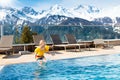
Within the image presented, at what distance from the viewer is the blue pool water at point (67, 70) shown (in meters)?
8.47

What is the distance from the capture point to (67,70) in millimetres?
9578

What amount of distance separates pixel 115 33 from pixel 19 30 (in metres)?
5.98

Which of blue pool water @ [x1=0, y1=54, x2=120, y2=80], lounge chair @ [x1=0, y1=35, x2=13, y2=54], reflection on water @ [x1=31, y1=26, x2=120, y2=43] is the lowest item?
blue pool water @ [x1=0, y1=54, x2=120, y2=80]

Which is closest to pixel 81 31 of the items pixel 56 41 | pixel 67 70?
pixel 56 41

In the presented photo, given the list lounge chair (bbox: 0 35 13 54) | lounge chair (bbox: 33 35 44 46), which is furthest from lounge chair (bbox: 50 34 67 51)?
lounge chair (bbox: 0 35 13 54)

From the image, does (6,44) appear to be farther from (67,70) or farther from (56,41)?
(67,70)

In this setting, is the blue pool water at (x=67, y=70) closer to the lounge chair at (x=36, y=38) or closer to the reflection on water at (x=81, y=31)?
the lounge chair at (x=36, y=38)

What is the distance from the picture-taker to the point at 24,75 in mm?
8688

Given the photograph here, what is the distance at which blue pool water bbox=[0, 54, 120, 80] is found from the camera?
8.47m

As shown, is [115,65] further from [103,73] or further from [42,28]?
[42,28]

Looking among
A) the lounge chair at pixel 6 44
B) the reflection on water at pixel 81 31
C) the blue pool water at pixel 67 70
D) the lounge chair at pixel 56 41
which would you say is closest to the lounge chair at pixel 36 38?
the lounge chair at pixel 56 41

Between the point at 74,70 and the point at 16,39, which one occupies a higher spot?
the point at 16,39

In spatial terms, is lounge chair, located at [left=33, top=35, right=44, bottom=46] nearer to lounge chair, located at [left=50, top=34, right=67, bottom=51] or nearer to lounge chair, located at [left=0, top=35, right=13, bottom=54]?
lounge chair, located at [left=50, top=34, right=67, bottom=51]

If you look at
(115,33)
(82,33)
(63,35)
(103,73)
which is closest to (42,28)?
(63,35)
